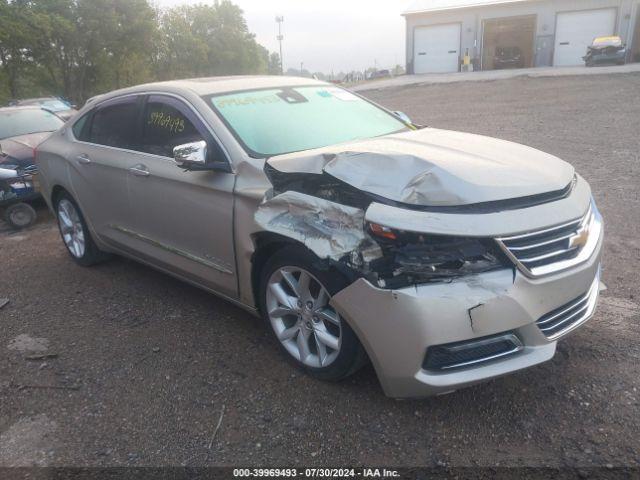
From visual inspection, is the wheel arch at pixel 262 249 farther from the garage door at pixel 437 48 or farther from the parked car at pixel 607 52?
the garage door at pixel 437 48

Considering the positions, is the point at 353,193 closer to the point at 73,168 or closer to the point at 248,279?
the point at 248,279

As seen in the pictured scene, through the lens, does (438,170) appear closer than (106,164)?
Yes

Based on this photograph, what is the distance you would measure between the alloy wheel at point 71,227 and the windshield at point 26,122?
4012 millimetres

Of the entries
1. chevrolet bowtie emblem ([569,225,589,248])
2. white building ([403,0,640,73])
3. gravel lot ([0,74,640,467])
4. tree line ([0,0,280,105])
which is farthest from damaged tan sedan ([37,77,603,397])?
white building ([403,0,640,73])

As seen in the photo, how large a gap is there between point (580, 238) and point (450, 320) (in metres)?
0.90

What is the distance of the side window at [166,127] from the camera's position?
3.75 metres

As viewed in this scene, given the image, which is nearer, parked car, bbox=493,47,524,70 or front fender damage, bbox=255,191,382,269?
front fender damage, bbox=255,191,382,269

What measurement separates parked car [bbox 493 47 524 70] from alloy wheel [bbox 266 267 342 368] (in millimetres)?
35890

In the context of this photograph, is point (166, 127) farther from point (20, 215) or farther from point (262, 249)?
point (20, 215)

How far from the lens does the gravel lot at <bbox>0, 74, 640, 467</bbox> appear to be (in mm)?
2604

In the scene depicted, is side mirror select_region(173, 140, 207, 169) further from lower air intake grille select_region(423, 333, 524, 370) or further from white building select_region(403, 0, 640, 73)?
Result: white building select_region(403, 0, 640, 73)

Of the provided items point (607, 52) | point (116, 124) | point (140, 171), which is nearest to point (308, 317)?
point (140, 171)

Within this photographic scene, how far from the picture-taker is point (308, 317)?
3061mm

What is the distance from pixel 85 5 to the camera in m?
28.1
